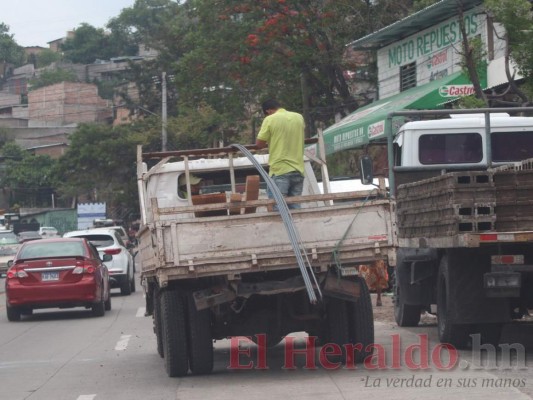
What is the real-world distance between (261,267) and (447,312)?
8.17ft

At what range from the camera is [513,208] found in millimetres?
10438

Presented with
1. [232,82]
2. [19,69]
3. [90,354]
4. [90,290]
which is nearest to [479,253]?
[90,354]

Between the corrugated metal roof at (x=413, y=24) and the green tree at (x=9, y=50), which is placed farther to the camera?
the green tree at (x=9, y=50)

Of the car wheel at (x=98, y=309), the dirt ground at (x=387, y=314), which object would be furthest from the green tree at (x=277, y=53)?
the car wheel at (x=98, y=309)

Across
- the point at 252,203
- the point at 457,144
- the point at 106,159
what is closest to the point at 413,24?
the point at 457,144

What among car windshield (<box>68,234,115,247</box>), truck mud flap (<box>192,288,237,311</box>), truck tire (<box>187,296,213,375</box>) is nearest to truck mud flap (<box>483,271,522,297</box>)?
truck mud flap (<box>192,288,237,311</box>)

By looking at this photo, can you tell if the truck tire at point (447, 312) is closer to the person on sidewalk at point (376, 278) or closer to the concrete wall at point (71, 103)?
the person on sidewalk at point (376, 278)

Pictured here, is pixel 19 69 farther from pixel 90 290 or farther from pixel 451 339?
pixel 451 339

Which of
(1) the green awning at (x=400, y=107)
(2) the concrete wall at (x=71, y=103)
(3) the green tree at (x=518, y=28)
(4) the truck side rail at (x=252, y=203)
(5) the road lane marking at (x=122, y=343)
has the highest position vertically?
(2) the concrete wall at (x=71, y=103)

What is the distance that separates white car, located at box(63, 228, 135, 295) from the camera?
27125 millimetres

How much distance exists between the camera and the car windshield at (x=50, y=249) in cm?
2090

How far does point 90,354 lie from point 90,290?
6.34 metres

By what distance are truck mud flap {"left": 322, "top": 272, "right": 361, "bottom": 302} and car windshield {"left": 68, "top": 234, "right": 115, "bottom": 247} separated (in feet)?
58.1

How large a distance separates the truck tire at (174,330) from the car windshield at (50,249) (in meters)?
10.3
